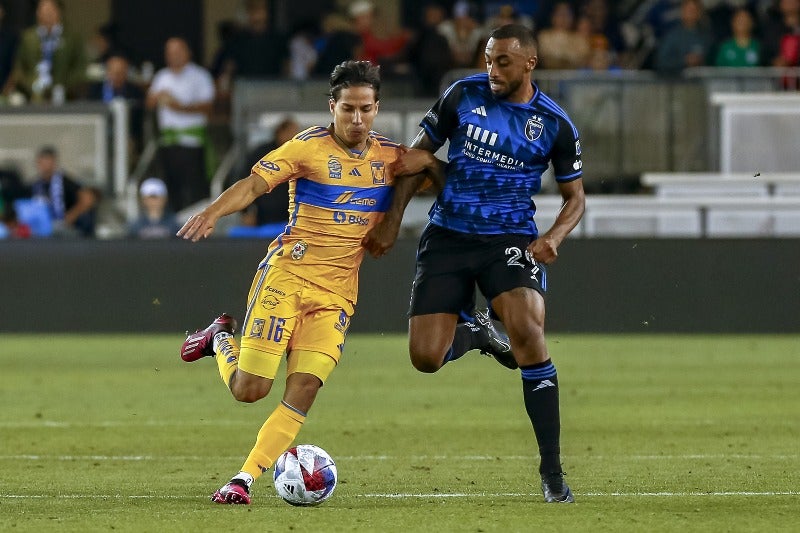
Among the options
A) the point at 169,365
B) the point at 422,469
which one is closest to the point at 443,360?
the point at 422,469

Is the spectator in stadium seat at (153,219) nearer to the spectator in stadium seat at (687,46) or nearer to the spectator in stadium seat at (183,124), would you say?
the spectator in stadium seat at (183,124)

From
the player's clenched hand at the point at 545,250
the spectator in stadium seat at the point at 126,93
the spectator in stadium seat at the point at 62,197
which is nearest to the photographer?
the player's clenched hand at the point at 545,250

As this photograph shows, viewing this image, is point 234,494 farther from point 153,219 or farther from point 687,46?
point 687,46

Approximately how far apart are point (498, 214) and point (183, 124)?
1176cm

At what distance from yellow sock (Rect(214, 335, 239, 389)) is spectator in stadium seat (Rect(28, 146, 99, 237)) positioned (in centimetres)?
1061

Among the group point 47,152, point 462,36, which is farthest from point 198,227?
point 462,36

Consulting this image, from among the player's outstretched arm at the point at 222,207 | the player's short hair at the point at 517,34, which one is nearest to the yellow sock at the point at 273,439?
the player's outstretched arm at the point at 222,207

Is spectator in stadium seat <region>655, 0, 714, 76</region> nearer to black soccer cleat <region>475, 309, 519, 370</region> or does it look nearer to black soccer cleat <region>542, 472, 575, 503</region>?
black soccer cleat <region>475, 309, 519, 370</region>

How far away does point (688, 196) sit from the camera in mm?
18734

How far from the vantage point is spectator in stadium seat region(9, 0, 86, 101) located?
1881cm

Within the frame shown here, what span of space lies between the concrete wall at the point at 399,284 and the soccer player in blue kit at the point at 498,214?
8.59 metres

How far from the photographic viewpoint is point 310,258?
25.7ft

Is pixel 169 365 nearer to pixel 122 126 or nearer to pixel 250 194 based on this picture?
pixel 122 126

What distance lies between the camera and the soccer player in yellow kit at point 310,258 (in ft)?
25.0
